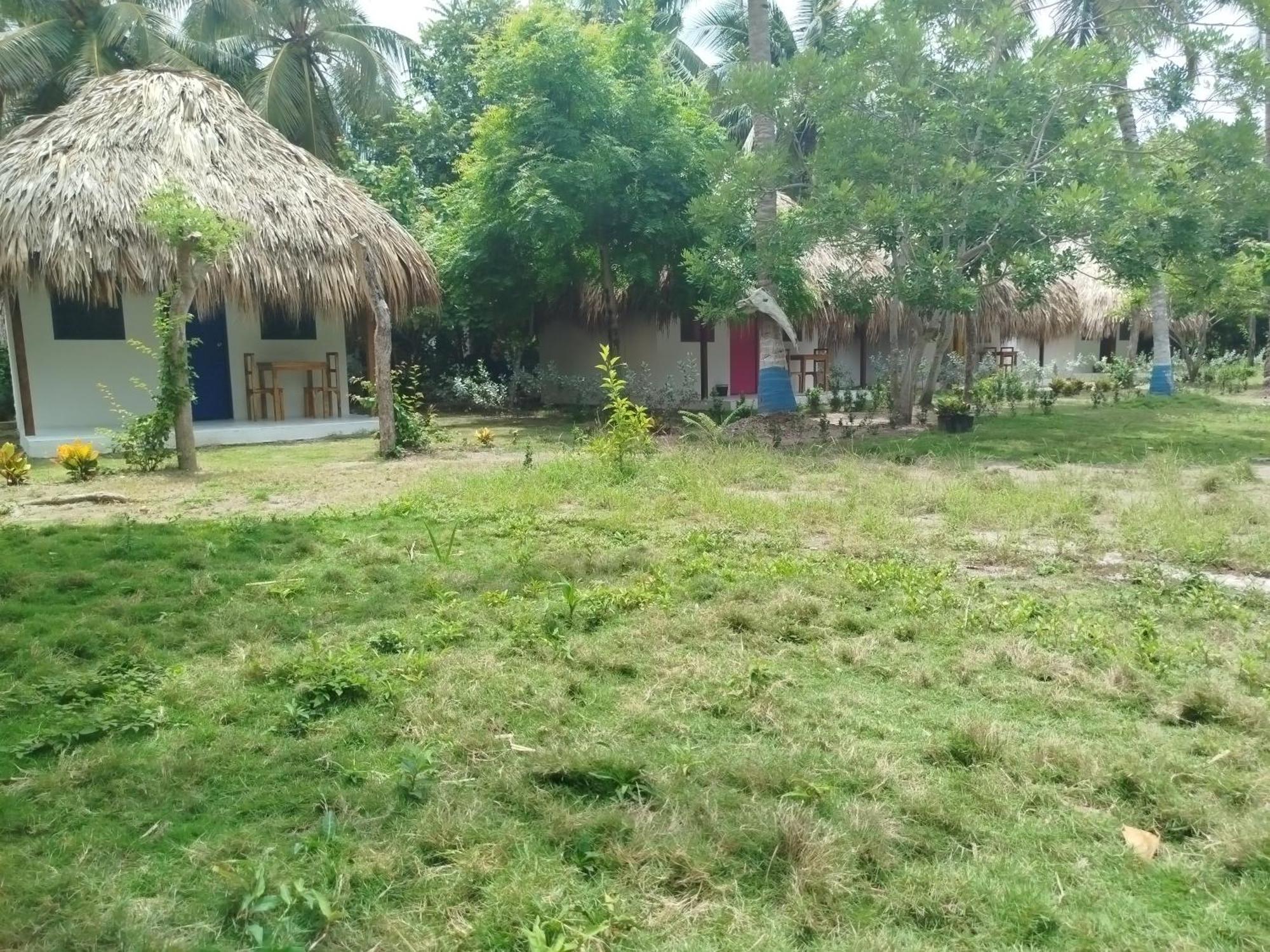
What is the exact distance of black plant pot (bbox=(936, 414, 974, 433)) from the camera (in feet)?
35.3

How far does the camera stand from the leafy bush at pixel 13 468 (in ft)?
24.5

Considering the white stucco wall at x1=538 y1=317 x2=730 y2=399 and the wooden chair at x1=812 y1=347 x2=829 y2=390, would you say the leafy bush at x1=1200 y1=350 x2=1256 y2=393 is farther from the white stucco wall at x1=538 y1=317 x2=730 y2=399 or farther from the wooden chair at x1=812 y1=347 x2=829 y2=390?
the white stucco wall at x1=538 y1=317 x2=730 y2=399

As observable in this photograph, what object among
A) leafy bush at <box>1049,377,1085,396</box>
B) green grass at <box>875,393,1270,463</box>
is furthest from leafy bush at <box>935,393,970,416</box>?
leafy bush at <box>1049,377,1085,396</box>

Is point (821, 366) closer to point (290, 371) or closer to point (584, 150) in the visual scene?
point (584, 150)

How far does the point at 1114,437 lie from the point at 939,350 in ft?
7.66

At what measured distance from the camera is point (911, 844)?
7.00 feet

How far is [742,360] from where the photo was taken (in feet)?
57.8

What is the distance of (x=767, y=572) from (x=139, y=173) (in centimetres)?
980

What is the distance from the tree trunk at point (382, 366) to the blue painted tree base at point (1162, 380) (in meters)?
13.3

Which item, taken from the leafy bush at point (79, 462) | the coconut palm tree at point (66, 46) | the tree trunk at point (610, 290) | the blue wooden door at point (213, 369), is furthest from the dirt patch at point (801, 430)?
the coconut palm tree at point (66, 46)

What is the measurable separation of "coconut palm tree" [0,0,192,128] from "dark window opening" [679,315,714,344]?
383 inches

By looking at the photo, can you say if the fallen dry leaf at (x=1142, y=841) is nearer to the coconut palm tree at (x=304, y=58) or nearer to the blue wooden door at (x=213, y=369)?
the blue wooden door at (x=213, y=369)

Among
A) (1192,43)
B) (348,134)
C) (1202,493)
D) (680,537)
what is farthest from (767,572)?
(348,134)

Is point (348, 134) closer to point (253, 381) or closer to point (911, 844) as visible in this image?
point (253, 381)
